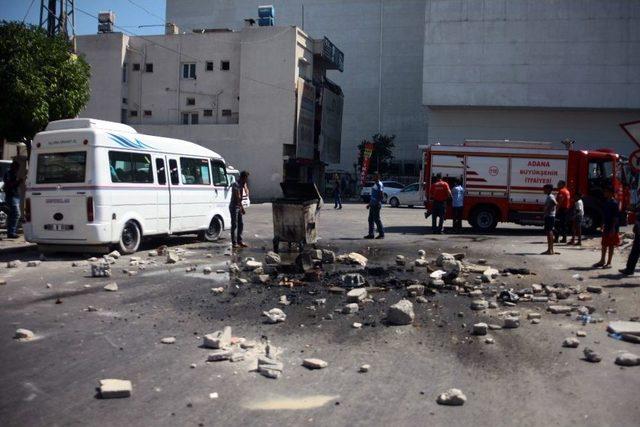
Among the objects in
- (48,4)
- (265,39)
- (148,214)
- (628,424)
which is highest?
(265,39)

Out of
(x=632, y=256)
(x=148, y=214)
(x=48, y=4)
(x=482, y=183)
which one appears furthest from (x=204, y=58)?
(x=632, y=256)

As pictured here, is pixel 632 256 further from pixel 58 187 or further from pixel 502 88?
pixel 502 88

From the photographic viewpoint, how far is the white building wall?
68.6m

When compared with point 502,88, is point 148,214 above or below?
below

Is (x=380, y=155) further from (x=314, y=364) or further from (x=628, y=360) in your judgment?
(x=314, y=364)

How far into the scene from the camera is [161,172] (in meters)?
13.5

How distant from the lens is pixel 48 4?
25.4 meters

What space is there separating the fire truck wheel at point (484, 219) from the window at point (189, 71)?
28.4 metres

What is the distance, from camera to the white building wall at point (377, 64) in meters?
68.6

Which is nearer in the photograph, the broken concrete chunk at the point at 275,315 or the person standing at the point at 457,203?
the broken concrete chunk at the point at 275,315

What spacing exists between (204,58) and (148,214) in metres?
31.6

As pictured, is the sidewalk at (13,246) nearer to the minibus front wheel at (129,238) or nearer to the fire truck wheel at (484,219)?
the minibus front wheel at (129,238)

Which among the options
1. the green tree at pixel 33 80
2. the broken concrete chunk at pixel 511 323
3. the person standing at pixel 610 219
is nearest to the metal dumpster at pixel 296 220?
the person standing at pixel 610 219

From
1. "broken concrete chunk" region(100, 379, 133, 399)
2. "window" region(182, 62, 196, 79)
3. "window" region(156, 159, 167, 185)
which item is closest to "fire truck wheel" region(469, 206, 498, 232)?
"window" region(156, 159, 167, 185)
